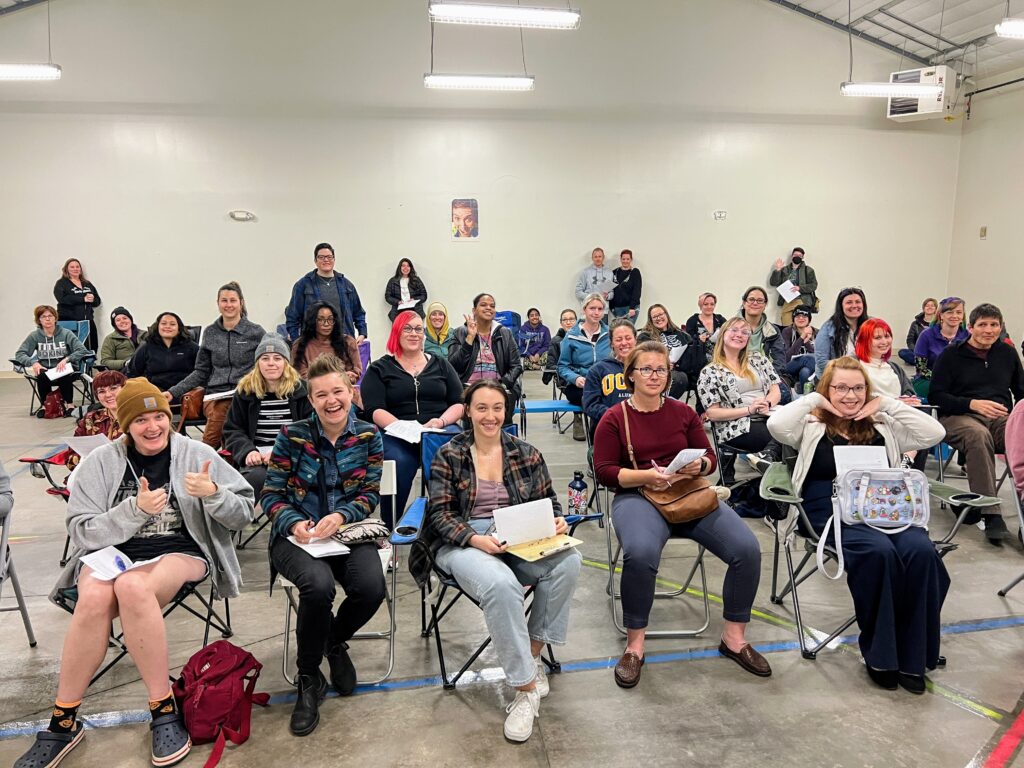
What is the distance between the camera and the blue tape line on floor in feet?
7.62

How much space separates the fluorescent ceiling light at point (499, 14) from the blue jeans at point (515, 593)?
595 cm

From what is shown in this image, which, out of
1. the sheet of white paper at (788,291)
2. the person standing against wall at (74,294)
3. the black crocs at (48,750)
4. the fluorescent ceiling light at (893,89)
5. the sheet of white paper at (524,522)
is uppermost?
the fluorescent ceiling light at (893,89)

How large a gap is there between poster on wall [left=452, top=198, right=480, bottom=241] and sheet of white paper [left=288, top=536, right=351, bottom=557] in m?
8.59

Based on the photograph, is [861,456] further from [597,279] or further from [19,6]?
[19,6]

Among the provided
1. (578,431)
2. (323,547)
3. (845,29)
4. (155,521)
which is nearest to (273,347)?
(155,521)

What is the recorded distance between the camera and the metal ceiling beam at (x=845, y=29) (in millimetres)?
10484

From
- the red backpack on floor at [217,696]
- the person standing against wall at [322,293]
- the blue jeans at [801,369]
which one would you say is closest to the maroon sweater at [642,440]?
the red backpack on floor at [217,696]

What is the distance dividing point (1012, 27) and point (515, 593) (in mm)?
8419

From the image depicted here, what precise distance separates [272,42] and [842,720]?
1086cm

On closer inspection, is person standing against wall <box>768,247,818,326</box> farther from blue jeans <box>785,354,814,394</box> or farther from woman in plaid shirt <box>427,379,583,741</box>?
woman in plaid shirt <box>427,379,583,741</box>

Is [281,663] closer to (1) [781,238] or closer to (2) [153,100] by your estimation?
(2) [153,100]

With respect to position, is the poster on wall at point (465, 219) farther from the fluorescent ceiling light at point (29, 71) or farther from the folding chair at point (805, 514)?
the folding chair at point (805, 514)

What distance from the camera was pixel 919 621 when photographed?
2494 mm

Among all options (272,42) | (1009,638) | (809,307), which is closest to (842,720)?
(1009,638)
